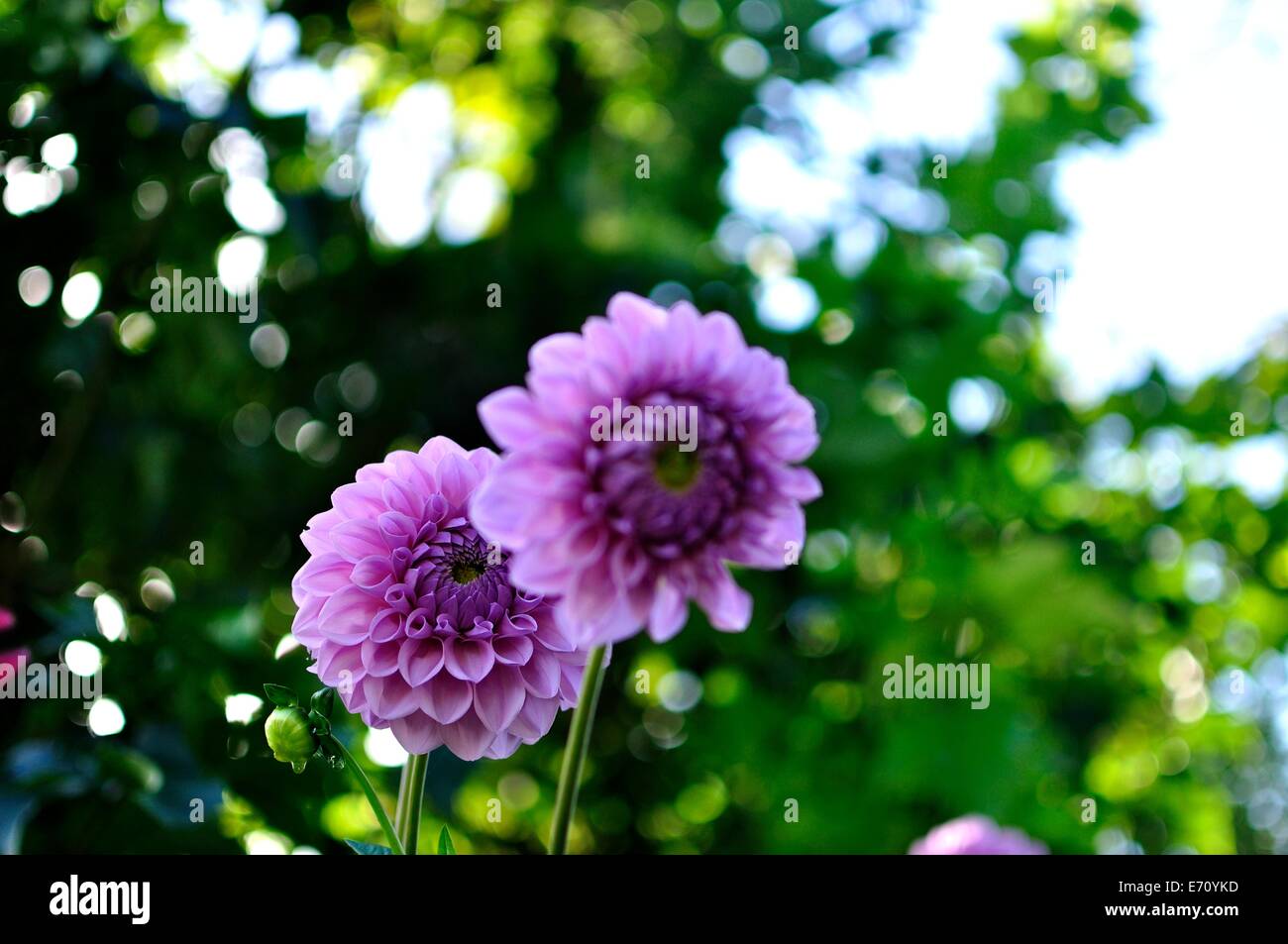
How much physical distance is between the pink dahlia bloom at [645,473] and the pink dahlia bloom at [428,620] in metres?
0.05

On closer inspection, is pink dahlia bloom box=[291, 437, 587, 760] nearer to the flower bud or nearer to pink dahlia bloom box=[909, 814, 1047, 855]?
the flower bud

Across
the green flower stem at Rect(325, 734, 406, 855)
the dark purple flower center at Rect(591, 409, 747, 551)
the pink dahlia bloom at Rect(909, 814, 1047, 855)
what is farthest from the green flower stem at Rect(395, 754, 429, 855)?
the pink dahlia bloom at Rect(909, 814, 1047, 855)

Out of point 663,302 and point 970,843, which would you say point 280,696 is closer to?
point 970,843

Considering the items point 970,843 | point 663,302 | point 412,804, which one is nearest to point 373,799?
point 412,804

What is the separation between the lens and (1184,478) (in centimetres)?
150

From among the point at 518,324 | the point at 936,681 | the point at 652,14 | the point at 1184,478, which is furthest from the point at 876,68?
the point at 936,681

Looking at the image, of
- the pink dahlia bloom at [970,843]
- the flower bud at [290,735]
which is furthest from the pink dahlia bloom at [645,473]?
the pink dahlia bloom at [970,843]

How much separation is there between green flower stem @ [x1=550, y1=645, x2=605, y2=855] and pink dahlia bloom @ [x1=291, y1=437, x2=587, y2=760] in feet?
0.12

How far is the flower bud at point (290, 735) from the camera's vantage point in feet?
1.12

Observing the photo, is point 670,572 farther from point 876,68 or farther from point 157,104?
point 876,68

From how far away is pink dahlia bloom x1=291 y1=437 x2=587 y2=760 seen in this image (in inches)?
13.3

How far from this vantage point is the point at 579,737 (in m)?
0.30
